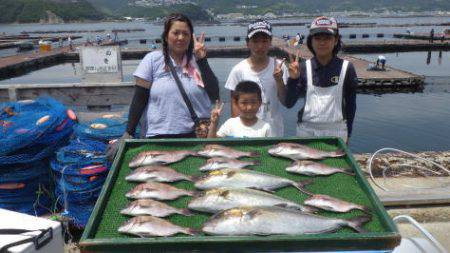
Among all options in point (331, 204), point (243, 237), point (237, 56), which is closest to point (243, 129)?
point (331, 204)

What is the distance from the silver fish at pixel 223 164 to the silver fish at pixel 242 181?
15cm

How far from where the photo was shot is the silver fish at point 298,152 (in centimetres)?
286

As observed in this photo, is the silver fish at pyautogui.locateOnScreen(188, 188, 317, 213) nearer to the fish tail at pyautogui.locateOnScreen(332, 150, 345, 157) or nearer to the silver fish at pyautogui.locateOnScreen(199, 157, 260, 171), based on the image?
the silver fish at pyautogui.locateOnScreen(199, 157, 260, 171)

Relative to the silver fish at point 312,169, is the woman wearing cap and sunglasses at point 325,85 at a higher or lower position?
higher

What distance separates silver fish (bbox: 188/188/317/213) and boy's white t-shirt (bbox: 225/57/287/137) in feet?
6.03

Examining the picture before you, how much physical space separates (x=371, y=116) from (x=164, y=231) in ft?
61.8

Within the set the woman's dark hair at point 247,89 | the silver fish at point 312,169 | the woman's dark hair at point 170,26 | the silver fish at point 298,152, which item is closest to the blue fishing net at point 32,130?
the woman's dark hair at point 170,26

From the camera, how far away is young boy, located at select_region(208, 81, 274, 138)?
3707 mm

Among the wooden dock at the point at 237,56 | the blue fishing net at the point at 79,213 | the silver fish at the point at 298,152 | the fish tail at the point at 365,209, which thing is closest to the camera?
the fish tail at the point at 365,209

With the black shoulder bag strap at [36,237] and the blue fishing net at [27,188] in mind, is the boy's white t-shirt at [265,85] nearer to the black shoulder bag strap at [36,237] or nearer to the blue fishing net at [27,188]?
the black shoulder bag strap at [36,237]

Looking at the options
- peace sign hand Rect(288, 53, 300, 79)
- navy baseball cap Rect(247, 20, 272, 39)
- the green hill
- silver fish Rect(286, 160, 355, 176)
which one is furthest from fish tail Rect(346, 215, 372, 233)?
the green hill


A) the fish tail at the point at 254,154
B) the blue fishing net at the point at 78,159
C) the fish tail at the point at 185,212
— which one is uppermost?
the fish tail at the point at 254,154

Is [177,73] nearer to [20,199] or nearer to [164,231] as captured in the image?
[164,231]

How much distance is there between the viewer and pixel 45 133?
463cm
